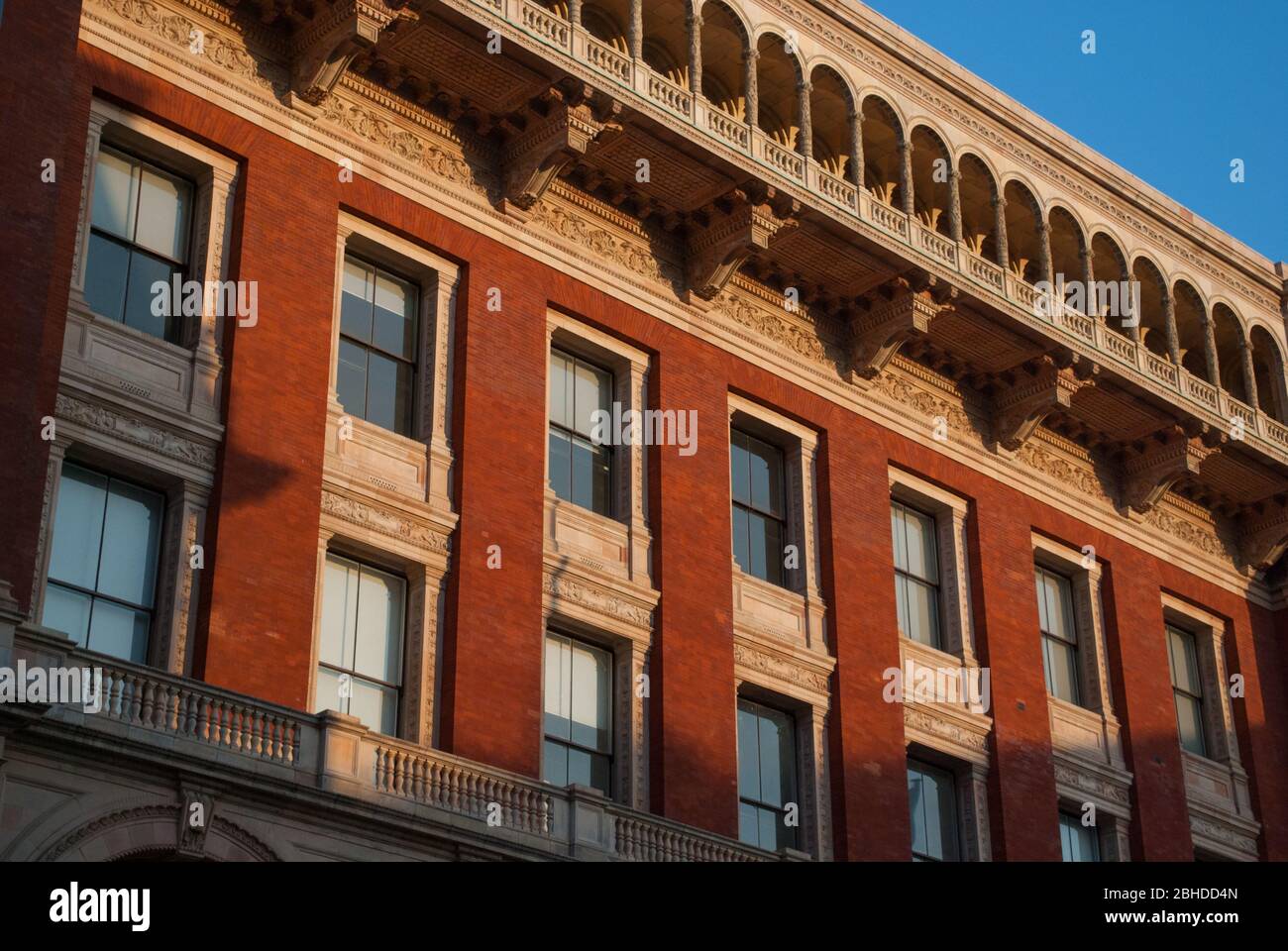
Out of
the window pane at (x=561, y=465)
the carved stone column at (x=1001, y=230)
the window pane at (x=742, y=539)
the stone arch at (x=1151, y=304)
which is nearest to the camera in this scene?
the window pane at (x=561, y=465)

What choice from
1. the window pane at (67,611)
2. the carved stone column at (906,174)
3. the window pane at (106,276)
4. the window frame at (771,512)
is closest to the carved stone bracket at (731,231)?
the window frame at (771,512)

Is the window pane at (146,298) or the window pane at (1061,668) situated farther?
the window pane at (1061,668)

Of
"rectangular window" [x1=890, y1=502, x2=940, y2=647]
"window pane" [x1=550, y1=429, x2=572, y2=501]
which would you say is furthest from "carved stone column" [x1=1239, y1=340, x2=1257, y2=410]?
"window pane" [x1=550, y1=429, x2=572, y2=501]

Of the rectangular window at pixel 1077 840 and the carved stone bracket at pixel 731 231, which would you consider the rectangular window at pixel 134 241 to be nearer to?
the carved stone bracket at pixel 731 231

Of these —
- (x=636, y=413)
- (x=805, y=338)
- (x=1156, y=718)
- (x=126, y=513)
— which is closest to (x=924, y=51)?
(x=805, y=338)

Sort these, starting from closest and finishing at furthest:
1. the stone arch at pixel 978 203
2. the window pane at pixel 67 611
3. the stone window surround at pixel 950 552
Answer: the window pane at pixel 67 611, the stone window surround at pixel 950 552, the stone arch at pixel 978 203

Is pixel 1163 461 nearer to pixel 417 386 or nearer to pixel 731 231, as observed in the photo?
pixel 731 231

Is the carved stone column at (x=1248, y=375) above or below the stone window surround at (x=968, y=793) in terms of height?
above

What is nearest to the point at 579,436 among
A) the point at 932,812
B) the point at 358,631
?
the point at 358,631

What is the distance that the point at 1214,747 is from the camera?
37531mm

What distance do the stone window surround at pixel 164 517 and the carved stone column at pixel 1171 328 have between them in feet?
65.8

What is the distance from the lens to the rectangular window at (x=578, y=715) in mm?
26938

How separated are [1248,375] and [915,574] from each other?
9862 mm
